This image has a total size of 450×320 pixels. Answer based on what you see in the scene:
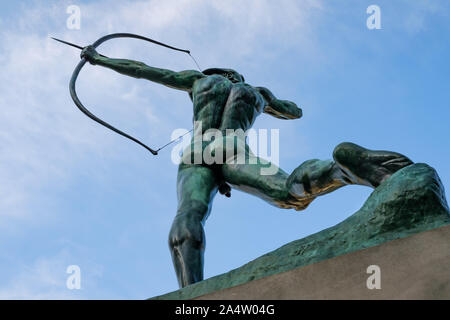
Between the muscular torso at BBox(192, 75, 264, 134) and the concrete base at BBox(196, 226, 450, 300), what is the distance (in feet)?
11.9

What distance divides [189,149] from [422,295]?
4.10m

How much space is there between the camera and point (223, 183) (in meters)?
7.31

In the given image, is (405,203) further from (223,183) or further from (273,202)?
(223,183)

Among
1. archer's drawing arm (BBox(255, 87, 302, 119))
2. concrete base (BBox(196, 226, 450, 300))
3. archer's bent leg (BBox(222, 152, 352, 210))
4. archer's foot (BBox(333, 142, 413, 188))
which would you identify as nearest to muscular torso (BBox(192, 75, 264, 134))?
archer's drawing arm (BBox(255, 87, 302, 119))

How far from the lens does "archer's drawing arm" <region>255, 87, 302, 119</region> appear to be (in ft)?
28.9

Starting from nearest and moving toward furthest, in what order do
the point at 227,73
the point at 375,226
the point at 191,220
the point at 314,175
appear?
the point at 375,226, the point at 314,175, the point at 191,220, the point at 227,73

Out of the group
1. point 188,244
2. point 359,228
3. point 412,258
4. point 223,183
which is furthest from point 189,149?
point 412,258

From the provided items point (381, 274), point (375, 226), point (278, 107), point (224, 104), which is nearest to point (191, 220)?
point (224, 104)

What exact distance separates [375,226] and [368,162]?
73 cm

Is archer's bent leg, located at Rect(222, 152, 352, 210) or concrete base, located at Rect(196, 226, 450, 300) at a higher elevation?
archer's bent leg, located at Rect(222, 152, 352, 210)

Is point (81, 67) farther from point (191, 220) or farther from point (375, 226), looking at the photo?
point (375, 226)

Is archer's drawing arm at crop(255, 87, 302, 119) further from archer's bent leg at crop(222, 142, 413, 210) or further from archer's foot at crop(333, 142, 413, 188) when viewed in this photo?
archer's foot at crop(333, 142, 413, 188)

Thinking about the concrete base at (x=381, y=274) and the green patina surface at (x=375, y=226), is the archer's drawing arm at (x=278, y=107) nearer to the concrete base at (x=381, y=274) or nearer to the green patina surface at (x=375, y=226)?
the green patina surface at (x=375, y=226)

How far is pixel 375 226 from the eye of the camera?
176 inches
